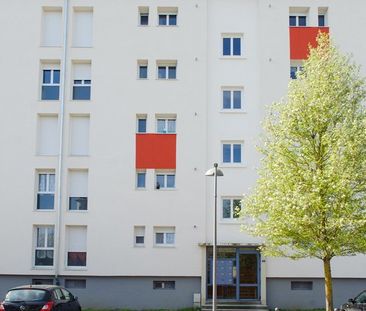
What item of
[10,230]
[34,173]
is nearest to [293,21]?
[34,173]

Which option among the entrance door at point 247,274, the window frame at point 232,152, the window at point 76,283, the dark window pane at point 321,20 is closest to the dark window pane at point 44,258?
the window at point 76,283

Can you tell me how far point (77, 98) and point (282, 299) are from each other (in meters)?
12.8

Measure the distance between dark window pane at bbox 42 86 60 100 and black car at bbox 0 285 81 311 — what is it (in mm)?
11322

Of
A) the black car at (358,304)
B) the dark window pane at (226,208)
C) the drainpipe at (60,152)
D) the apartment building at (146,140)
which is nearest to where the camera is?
the black car at (358,304)

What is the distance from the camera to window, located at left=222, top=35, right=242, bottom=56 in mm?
27328

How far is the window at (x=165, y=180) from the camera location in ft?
86.2

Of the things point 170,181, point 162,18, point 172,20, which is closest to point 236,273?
point 170,181

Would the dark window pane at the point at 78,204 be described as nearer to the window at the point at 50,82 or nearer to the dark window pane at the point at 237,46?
the window at the point at 50,82

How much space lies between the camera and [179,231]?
2562 cm

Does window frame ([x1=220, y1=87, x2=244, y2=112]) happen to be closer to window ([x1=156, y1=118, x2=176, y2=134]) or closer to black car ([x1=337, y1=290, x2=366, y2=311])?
window ([x1=156, y1=118, x2=176, y2=134])

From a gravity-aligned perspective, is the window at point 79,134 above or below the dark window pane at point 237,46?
below

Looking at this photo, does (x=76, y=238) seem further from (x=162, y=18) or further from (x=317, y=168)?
(x=317, y=168)

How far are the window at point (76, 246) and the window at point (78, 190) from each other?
3.06 feet

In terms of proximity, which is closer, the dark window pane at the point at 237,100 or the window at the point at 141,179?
the window at the point at 141,179
